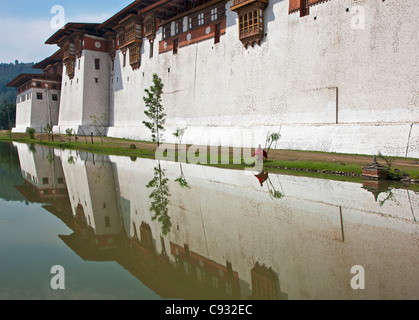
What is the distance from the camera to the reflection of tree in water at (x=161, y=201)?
6336mm

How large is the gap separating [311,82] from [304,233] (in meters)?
14.4

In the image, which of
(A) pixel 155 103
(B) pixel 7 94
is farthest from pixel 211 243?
(B) pixel 7 94


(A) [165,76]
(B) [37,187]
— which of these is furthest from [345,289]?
(A) [165,76]

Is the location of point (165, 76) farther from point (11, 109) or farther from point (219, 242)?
point (11, 109)

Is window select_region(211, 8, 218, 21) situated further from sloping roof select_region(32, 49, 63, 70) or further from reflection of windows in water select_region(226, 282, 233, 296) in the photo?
sloping roof select_region(32, 49, 63, 70)

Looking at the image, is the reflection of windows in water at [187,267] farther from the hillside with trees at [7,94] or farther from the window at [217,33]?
the hillside with trees at [7,94]

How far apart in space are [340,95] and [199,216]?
13.2m

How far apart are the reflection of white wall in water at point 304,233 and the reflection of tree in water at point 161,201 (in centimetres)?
14

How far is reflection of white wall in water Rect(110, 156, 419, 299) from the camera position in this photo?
394 centimetres

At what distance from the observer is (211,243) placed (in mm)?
5281

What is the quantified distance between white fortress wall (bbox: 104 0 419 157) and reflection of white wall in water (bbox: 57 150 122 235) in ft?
35.8

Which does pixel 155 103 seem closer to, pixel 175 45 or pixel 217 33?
pixel 175 45

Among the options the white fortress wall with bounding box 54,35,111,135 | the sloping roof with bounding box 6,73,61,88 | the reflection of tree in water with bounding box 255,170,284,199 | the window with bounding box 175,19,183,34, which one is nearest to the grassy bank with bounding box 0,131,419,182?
the reflection of tree in water with bounding box 255,170,284,199

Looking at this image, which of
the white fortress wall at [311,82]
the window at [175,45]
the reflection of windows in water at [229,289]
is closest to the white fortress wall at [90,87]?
the window at [175,45]
